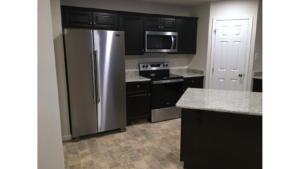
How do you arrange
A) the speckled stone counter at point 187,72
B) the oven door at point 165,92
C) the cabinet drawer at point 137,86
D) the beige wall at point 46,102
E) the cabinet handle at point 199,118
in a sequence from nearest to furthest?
the beige wall at point 46,102, the cabinet handle at point 199,118, the cabinet drawer at point 137,86, the oven door at point 165,92, the speckled stone counter at point 187,72

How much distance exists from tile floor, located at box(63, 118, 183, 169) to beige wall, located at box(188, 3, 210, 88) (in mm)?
1701

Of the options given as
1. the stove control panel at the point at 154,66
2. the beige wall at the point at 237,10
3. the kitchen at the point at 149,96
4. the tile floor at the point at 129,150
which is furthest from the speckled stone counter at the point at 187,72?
the tile floor at the point at 129,150

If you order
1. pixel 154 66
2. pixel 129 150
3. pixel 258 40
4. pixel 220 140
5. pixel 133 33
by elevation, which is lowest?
pixel 129 150

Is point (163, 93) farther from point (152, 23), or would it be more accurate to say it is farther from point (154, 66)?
point (152, 23)

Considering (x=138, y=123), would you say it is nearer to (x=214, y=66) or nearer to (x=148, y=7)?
(x=214, y=66)

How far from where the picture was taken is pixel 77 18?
3.04 m

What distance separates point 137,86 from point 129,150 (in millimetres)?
1211

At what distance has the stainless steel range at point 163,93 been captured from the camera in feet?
12.0

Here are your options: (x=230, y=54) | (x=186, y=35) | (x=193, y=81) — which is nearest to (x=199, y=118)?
(x=193, y=81)

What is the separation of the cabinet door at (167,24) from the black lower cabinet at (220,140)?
2.33m

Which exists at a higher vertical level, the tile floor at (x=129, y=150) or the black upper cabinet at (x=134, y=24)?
the black upper cabinet at (x=134, y=24)

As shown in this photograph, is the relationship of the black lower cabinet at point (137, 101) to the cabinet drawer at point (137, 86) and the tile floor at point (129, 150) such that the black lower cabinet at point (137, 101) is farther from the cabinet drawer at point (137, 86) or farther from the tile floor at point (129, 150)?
the tile floor at point (129, 150)
